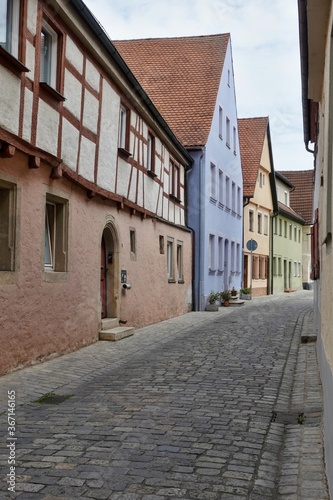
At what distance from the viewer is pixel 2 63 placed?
757 cm

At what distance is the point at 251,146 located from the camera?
34.2m

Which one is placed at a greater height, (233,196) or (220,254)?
(233,196)

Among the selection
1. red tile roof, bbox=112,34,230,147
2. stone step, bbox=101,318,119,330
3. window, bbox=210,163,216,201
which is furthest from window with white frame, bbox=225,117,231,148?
stone step, bbox=101,318,119,330

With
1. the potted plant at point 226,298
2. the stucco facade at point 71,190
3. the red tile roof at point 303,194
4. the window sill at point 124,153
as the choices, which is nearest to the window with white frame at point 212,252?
the potted plant at point 226,298

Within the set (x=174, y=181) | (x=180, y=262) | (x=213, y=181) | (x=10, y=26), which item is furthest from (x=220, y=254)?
(x=10, y=26)

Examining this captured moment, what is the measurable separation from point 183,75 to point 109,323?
15.0 metres

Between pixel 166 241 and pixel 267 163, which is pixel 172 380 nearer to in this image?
pixel 166 241

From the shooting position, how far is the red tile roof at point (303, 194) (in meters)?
48.1

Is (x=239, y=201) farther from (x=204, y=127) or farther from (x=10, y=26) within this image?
(x=10, y=26)

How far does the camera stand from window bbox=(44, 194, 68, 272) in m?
9.92

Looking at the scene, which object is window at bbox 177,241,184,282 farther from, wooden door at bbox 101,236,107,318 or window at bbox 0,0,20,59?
window at bbox 0,0,20,59

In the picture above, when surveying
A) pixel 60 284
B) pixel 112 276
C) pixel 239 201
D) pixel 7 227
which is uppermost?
pixel 239 201

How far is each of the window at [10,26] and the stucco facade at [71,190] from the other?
6cm

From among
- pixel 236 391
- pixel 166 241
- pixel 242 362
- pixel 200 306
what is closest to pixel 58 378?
pixel 236 391
